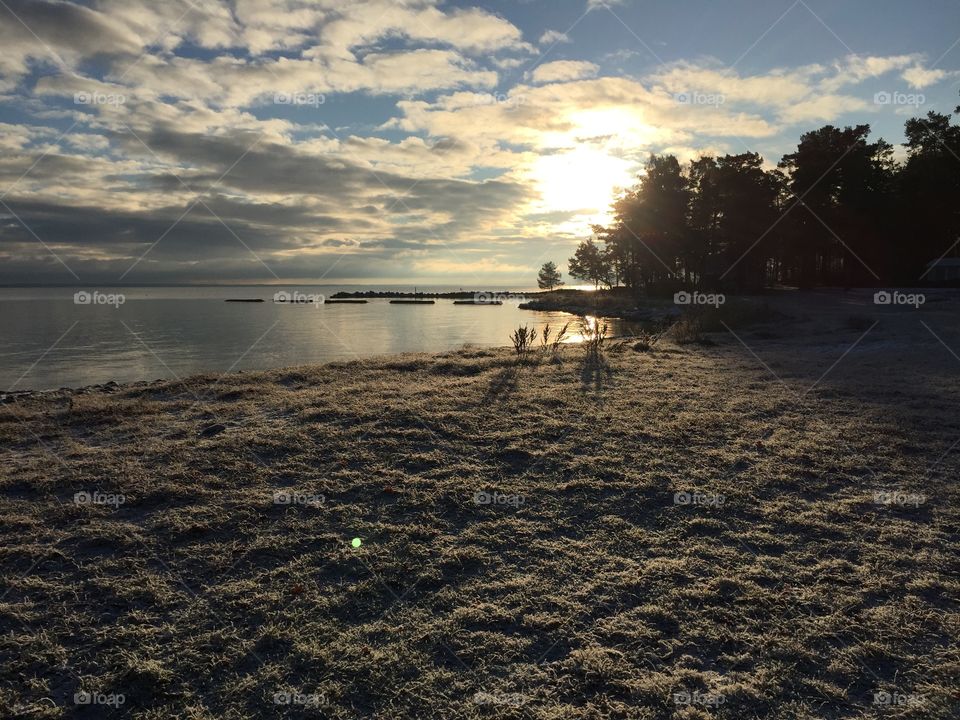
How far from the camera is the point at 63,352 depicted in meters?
26.0

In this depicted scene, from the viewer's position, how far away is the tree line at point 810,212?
53.8 m

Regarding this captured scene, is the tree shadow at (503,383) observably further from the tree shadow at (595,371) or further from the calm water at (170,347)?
the calm water at (170,347)

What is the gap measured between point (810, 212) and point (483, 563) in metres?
60.7

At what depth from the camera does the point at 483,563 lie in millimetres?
5031

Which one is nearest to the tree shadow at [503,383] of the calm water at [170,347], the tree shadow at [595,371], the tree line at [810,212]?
the tree shadow at [595,371]

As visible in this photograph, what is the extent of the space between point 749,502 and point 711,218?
6154cm

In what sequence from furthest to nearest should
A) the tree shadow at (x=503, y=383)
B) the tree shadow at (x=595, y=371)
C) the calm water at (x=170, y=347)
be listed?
the calm water at (x=170, y=347), the tree shadow at (x=595, y=371), the tree shadow at (x=503, y=383)

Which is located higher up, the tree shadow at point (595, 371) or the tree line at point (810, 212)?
the tree line at point (810, 212)

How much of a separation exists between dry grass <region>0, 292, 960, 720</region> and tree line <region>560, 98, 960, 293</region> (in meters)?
50.7

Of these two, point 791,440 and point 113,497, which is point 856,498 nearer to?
point 791,440

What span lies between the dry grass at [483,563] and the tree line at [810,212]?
1994 inches

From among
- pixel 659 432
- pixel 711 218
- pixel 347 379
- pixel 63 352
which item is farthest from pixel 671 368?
pixel 711 218

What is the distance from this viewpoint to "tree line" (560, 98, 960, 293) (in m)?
53.8

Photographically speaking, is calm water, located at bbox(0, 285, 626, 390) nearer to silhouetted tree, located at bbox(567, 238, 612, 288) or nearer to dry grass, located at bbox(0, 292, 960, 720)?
dry grass, located at bbox(0, 292, 960, 720)
